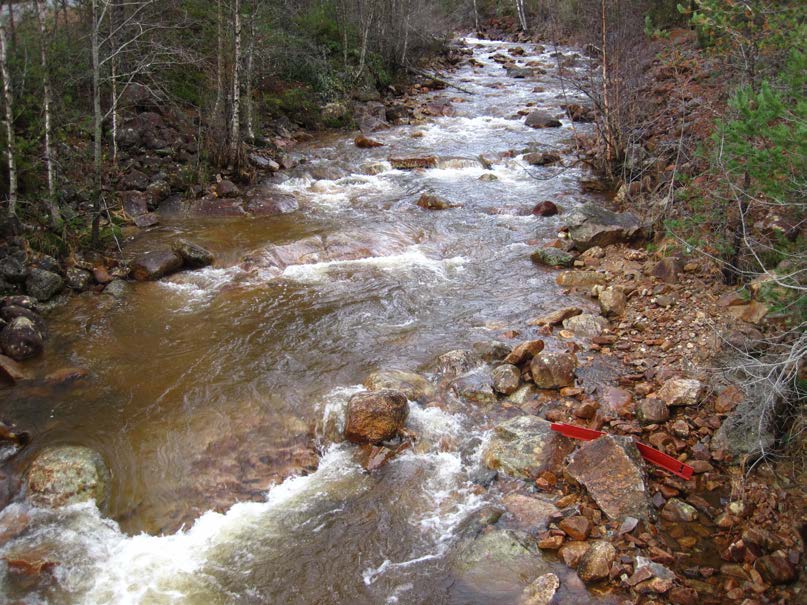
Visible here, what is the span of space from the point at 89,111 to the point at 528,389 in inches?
493

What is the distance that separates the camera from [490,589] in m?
4.70

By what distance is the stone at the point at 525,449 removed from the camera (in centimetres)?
586

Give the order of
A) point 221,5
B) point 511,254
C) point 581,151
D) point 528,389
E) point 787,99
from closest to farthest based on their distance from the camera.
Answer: point 787,99
point 528,389
point 511,254
point 221,5
point 581,151

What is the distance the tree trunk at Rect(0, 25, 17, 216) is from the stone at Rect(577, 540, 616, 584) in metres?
9.74

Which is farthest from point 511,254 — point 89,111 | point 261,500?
point 89,111

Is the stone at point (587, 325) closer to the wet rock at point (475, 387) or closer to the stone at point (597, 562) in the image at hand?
the wet rock at point (475, 387)

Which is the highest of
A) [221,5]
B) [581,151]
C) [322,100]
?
[221,5]

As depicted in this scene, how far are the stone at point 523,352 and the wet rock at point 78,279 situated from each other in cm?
714

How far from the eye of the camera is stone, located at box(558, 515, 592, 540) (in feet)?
16.3

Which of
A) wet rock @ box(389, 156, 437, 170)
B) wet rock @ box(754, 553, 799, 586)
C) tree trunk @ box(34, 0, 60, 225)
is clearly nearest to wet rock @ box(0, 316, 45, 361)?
tree trunk @ box(34, 0, 60, 225)

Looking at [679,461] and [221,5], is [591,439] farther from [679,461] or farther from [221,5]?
[221,5]

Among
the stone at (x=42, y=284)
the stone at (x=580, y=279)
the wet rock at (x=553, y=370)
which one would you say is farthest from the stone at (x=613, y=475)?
the stone at (x=42, y=284)

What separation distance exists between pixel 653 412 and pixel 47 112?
992 centimetres

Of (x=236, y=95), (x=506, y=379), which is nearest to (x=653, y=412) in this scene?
(x=506, y=379)
